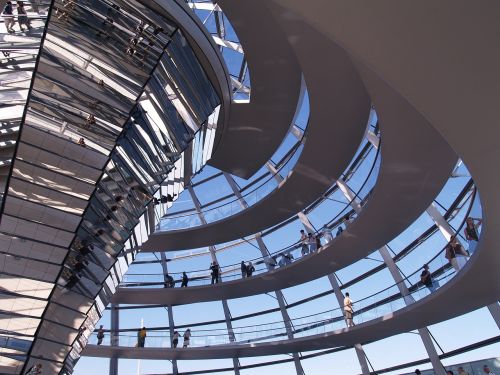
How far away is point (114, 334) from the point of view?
93.9 ft

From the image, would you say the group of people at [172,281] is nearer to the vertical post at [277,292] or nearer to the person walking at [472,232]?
the vertical post at [277,292]

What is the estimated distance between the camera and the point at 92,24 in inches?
526

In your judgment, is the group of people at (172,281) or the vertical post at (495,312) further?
the group of people at (172,281)

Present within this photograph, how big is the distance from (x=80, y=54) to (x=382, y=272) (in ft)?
64.0

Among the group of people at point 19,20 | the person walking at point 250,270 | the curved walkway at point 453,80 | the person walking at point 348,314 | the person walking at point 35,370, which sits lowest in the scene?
the curved walkway at point 453,80

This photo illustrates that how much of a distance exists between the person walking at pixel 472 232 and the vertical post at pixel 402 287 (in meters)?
5.45

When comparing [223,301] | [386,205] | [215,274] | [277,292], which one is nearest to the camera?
[386,205]

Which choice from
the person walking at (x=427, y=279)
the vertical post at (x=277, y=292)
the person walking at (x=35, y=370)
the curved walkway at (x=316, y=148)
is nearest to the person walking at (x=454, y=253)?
the person walking at (x=427, y=279)

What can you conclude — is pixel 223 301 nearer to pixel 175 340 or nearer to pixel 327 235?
pixel 175 340

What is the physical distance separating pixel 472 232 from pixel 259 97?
8970 mm

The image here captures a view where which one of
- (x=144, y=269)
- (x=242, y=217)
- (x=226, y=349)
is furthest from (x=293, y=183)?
(x=144, y=269)

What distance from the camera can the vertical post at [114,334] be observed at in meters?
28.4

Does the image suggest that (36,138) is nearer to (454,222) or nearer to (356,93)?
(356,93)

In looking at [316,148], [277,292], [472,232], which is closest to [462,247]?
[472,232]
